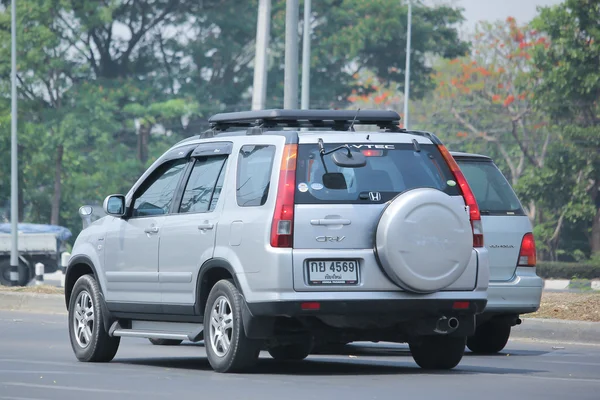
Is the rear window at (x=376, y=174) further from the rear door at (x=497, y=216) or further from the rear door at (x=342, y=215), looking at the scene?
the rear door at (x=497, y=216)

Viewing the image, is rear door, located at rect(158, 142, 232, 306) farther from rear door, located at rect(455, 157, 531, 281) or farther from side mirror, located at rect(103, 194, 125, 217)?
rear door, located at rect(455, 157, 531, 281)

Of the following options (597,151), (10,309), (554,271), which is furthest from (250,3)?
(10,309)

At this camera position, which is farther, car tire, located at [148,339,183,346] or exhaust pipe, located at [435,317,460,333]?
car tire, located at [148,339,183,346]

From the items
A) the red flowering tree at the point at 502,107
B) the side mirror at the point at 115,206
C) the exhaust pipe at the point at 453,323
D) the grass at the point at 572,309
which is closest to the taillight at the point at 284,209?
the exhaust pipe at the point at 453,323

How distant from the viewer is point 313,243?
10.0 meters

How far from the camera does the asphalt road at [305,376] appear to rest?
9.07m

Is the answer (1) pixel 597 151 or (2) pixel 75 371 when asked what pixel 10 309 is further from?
(1) pixel 597 151

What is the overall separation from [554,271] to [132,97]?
1811 centimetres


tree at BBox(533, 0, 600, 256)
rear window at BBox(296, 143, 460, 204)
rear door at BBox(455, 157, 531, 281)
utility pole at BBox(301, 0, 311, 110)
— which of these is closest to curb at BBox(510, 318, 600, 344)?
rear door at BBox(455, 157, 531, 281)

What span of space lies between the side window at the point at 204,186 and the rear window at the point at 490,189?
10.7ft

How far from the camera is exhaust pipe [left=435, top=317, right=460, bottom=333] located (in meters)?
10.4

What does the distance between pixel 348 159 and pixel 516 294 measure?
138 inches

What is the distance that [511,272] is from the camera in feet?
43.6

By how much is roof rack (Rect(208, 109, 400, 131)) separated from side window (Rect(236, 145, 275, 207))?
1.22ft
